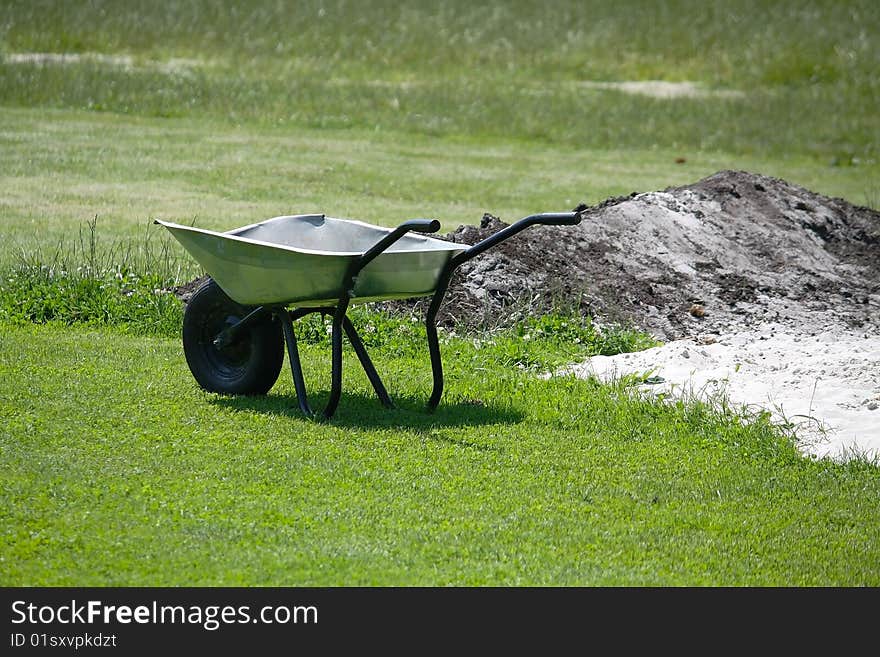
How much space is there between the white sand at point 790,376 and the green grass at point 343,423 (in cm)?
24

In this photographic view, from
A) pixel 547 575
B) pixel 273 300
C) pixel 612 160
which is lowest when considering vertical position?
pixel 612 160

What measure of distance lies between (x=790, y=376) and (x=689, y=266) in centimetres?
308

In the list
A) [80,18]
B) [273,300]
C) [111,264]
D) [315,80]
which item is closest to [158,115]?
[315,80]

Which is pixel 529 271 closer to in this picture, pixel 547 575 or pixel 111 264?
pixel 111 264

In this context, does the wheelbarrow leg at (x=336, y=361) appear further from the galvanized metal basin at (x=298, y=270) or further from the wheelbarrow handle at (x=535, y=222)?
the wheelbarrow handle at (x=535, y=222)

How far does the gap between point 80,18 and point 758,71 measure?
15.6 metres

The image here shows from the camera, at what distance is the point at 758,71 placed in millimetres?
28750

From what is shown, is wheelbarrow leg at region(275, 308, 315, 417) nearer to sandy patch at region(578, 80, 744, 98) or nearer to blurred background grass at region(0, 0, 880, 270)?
blurred background grass at region(0, 0, 880, 270)

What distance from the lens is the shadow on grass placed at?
6.66 meters

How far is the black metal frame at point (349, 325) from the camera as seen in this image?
627 centimetres

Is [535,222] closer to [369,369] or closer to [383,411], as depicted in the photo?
[369,369]

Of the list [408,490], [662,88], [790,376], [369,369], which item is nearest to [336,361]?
[369,369]

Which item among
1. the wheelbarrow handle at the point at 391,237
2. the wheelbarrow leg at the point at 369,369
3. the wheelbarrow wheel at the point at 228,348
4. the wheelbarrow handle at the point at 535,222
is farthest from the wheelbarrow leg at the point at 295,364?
the wheelbarrow handle at the point at 535,222

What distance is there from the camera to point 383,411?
272 inches
